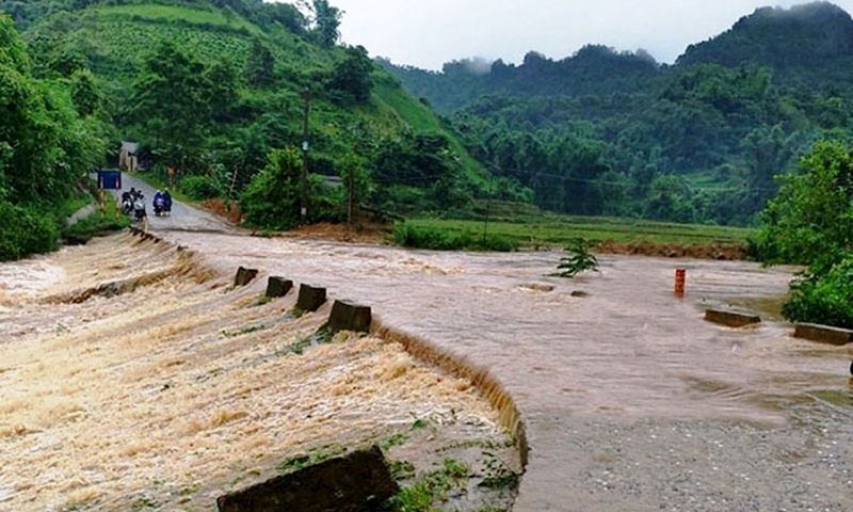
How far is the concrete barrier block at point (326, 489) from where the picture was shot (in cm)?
527

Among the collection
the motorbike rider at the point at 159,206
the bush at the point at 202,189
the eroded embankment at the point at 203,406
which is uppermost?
the bush at the point at 202,189

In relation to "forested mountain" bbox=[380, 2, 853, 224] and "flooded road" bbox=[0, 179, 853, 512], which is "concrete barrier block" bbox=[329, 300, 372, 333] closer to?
"flooded road" bbox=[0, 179, 853, 512]

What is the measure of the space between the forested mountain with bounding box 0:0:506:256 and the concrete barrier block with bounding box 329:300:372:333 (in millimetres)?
19575

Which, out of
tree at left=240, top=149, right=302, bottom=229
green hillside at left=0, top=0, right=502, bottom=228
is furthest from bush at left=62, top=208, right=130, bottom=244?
green hillside at left=0, top=0, right=502, bottom=228

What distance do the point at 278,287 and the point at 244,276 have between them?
230cm

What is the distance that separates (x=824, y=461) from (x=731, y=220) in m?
58.5

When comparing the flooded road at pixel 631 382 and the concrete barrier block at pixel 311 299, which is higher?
the concrete barrier block at pixel 311 299

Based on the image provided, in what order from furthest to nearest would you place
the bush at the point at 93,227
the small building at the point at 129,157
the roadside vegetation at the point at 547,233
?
the small building at the point at 129,157 < the roadside vegetation at the point at 547,233 < the bush at the point at 93,227

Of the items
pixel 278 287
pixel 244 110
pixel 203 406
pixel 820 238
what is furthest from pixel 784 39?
pixel 203 406

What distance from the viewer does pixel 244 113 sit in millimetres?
62219

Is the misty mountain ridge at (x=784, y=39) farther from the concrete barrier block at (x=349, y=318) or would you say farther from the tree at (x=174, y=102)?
the concrete barrier block at (x=349, y=318)

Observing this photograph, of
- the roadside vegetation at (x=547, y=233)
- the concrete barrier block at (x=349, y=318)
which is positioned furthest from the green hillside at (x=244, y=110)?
the concrete barrier block at (x=349, y=318)

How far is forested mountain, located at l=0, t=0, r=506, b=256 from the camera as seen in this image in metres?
42.5

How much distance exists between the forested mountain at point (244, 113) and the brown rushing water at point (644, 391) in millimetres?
18559
